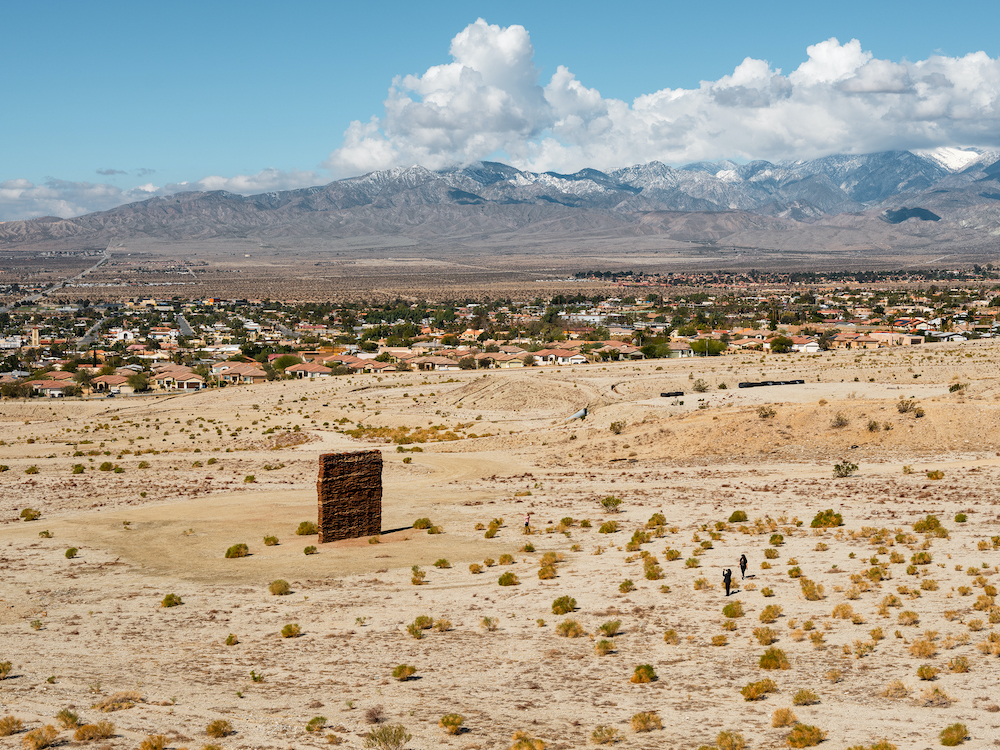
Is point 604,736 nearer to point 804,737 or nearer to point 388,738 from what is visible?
point 804,737

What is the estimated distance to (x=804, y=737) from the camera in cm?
1375

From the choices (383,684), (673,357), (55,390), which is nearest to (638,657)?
(383,684)

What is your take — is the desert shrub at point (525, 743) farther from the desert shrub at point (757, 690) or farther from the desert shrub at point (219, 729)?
the desert shrub at point (757, 690)

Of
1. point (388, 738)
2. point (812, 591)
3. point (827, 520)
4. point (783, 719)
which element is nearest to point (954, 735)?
point (783, 719)

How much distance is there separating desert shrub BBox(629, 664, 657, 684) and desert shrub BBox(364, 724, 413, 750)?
429cm

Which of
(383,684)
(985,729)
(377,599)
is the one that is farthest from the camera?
(377,599)

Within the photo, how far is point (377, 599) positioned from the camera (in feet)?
72.8

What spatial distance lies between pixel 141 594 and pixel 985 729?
17.7 metres

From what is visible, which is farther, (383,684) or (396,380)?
(396,380)

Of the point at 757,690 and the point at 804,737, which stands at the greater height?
the point at 804,737

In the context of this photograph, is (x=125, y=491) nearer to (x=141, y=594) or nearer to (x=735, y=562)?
A: (x=141, y=594)

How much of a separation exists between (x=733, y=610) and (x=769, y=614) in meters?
0.73

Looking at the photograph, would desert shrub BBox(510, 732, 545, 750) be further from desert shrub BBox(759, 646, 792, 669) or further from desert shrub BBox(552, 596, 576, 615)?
desert shrub BBox(552, 596, 576, 615)

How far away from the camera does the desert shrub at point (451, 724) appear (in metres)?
14.9
